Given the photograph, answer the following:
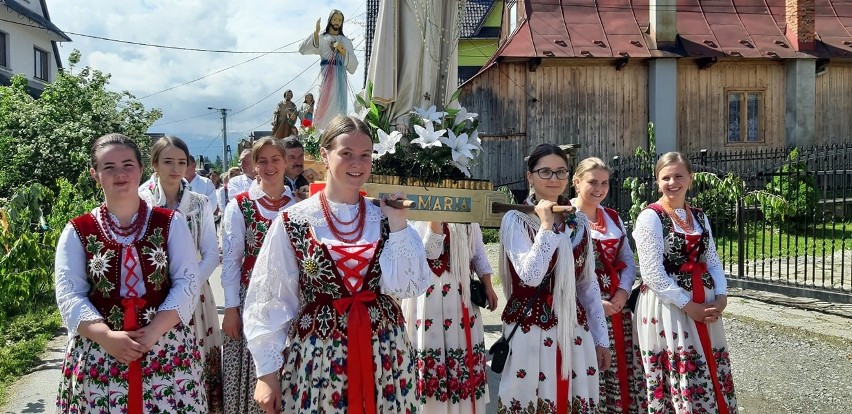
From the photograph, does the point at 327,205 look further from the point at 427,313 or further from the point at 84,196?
the point at 84,196

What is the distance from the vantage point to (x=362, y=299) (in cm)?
267

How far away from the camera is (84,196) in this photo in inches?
386

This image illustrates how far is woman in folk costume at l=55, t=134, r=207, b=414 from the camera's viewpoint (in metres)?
2.84

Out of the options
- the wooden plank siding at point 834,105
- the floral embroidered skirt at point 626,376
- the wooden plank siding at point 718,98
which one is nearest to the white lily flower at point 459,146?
the floral embroidered skirt at point 626,376

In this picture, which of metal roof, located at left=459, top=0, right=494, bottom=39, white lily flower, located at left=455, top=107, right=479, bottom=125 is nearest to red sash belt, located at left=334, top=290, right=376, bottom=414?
white lily flower, located at left=455, top=107, right=479, bottom=125

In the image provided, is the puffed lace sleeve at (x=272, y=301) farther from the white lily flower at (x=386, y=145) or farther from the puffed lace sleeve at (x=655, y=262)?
the puffed lace sleeve at (x=655, y=262)

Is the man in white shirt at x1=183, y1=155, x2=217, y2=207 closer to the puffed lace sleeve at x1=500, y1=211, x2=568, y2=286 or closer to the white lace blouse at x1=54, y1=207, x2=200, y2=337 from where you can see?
the white lace blouse at x1=54, y1=207, x2=200, y2=337

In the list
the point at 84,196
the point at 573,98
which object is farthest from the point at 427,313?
the point at 573,98

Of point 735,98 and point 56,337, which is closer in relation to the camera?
point 56,337

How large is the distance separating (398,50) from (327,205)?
1967mm

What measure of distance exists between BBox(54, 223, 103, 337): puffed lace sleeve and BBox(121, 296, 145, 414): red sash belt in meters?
0.11

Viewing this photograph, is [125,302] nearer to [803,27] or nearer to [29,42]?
[803,27]

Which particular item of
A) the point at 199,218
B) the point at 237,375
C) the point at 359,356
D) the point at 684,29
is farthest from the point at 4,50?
the point at 359,356

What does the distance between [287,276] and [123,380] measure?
0.86 meters
